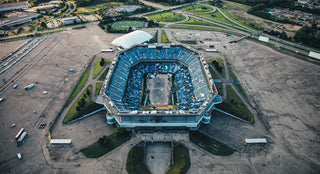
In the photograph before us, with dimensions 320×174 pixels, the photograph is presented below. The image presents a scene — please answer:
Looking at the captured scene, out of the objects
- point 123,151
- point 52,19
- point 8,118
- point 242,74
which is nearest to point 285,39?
point 242,74

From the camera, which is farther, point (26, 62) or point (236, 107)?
point (26, 62)

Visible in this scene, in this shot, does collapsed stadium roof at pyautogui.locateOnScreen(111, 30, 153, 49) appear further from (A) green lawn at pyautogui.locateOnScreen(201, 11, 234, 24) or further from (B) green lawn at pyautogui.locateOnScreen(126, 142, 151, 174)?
(A) green lawn at pyautogui.locateOnScreen(201, 11, 234, 24)

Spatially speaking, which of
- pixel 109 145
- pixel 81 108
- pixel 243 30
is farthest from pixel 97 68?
pixel 243 30

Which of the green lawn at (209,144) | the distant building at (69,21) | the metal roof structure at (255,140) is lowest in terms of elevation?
the green lawn at (209,144)

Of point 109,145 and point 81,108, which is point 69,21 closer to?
point 81,108

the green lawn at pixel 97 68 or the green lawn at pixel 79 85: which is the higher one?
the green lawn at pixel 97 68

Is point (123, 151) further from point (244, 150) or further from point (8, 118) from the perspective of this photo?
point (8, 118)

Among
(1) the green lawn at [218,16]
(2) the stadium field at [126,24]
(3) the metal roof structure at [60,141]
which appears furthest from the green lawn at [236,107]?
(1) the green lawn at [218,16]

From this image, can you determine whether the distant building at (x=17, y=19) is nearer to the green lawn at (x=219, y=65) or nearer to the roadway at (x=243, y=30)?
the roadway at (x=243, y=30)
